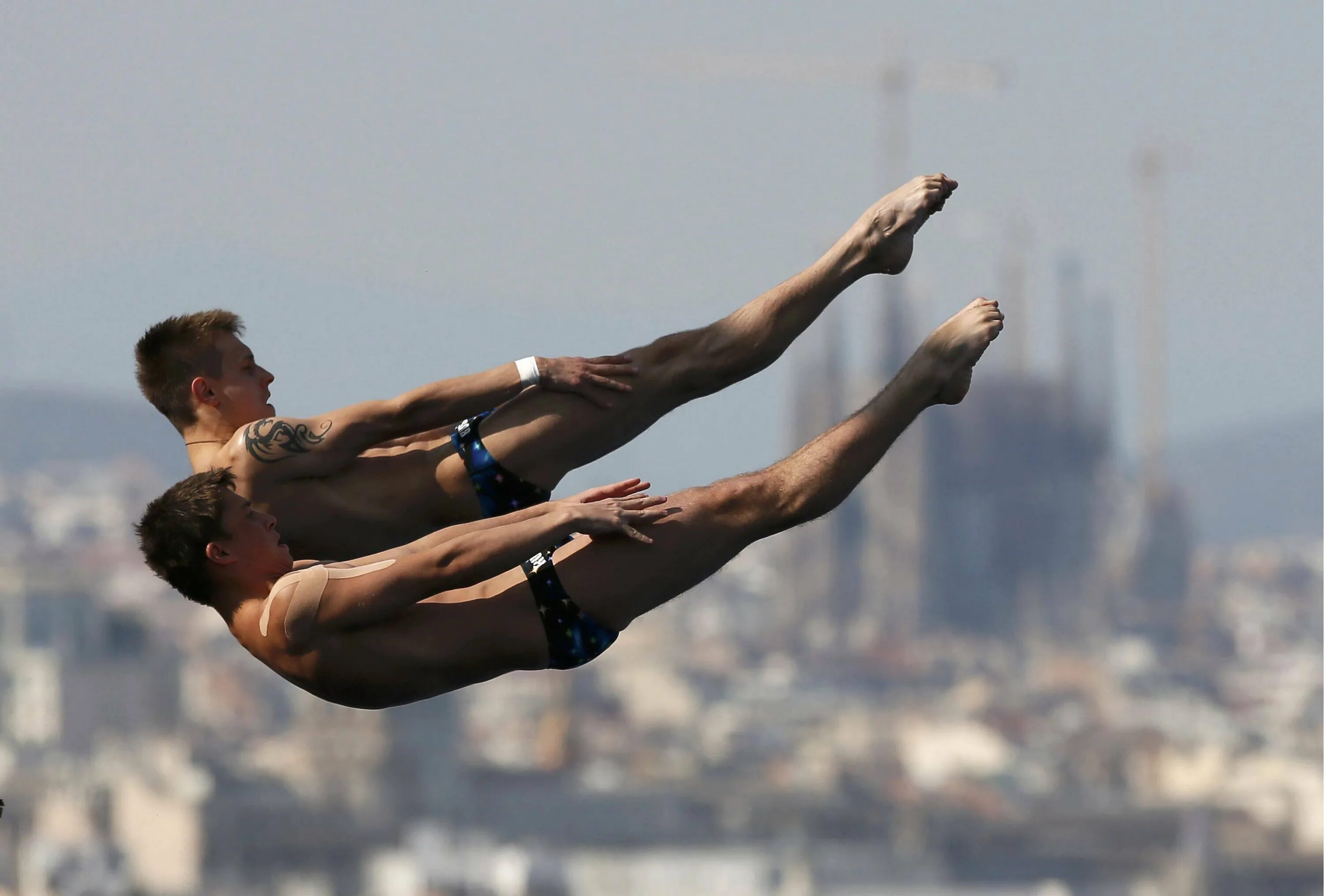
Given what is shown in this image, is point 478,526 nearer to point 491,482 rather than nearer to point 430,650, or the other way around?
point 430,650

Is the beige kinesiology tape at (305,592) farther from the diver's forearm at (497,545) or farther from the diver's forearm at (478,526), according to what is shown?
the diver's forearm at (497,545)

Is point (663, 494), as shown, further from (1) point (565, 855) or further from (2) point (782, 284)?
(1) point (565, 855)

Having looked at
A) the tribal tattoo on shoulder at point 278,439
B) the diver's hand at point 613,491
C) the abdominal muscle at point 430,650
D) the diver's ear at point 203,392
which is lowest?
the abdominal muscle at point 430,650

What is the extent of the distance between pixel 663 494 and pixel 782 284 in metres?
1.37

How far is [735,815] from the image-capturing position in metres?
161

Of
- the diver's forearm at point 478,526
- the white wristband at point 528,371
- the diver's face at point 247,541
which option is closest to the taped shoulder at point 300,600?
the diver's face at point 247,541

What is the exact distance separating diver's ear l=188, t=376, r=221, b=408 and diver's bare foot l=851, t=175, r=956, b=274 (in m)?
3.53

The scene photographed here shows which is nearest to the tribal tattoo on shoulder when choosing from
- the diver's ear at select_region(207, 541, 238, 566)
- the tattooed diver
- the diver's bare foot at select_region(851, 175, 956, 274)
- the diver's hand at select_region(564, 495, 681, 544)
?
the tattooed diver

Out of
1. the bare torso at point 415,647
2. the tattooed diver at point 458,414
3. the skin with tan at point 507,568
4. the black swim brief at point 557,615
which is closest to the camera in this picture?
the skin with tan at point 507,568

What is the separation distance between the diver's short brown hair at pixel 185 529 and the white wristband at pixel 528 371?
5.80ft

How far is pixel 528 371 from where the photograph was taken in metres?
12.9

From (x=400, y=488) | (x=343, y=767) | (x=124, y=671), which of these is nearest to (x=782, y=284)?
(x=400, y=488)

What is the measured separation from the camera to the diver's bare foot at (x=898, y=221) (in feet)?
42.6

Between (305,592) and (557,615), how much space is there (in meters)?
1.39
